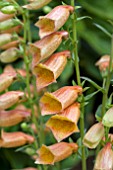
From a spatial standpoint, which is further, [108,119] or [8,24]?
[8,24]

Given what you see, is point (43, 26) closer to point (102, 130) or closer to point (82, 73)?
point (102, 130)

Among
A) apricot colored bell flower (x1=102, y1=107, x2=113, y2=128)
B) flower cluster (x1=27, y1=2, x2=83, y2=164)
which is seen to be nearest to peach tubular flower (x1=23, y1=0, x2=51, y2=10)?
flower cluster (x1=27, y1=2, x2=83, y2=164)

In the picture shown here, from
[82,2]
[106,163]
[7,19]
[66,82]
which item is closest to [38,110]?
[7,19]

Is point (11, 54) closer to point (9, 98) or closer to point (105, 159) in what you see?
point (9, 98)

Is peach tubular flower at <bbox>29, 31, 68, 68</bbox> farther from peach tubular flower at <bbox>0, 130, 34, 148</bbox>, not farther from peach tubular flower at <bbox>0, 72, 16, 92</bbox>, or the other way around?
peach tubular flower at <bbox>0, 130, 34, 148</bbox>

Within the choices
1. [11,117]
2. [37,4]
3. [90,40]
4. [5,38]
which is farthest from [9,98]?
[90,40]

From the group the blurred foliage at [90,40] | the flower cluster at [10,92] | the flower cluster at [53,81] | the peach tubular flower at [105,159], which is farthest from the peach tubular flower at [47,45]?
the blurred foliage at [90,40]

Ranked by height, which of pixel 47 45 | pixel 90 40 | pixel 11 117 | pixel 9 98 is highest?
pixel 47 45
